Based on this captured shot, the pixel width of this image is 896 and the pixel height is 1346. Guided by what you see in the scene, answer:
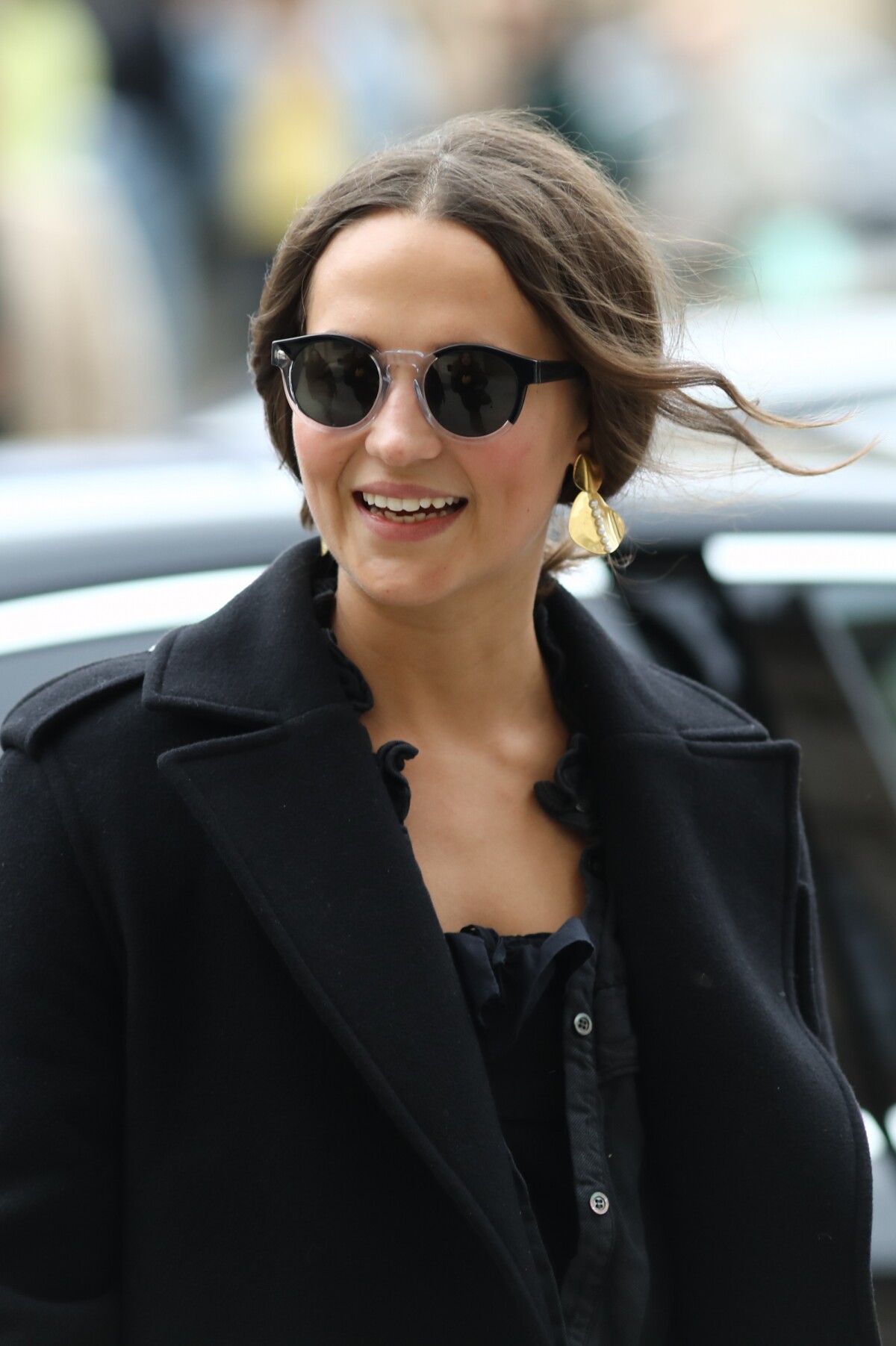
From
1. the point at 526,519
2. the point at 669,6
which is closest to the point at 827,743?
the point at 526,519

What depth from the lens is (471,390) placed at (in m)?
1.75

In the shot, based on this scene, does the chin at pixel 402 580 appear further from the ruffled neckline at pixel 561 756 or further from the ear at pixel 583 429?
the ear at pixel 583 429

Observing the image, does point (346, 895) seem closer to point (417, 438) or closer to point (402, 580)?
point (402, 580)

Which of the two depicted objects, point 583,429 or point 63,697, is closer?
point 63,697

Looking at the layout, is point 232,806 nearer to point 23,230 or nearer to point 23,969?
point 23,969

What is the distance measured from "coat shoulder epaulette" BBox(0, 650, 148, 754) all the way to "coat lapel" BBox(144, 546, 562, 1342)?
0.14 ft

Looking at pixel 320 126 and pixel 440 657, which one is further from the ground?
pixel 320 126

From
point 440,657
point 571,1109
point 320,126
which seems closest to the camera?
point 571,1109

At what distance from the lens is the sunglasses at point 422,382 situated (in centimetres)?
174

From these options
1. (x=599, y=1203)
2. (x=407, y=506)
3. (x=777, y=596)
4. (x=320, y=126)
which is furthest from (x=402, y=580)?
(x=320, y=126)

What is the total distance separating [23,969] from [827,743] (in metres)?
1.59

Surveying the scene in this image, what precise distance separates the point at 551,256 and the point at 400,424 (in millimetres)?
251

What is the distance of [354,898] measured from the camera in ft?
5.62

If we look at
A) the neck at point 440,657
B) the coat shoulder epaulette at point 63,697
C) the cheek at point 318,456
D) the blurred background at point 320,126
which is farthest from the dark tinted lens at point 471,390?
the blurred background at point 320,126
